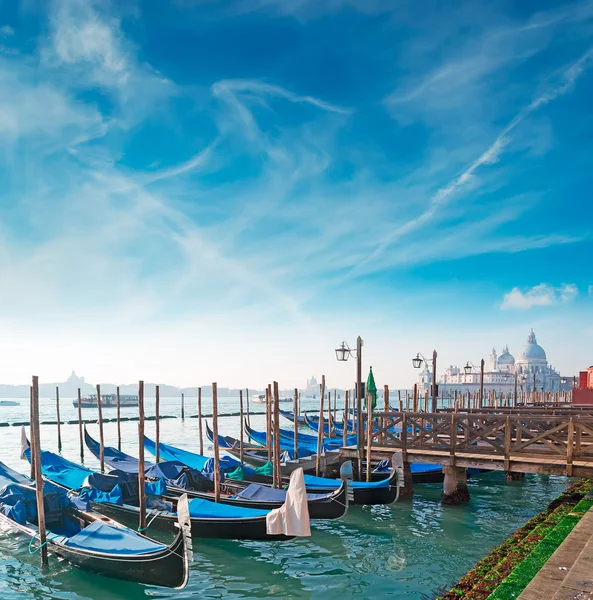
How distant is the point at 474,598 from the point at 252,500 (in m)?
5.93

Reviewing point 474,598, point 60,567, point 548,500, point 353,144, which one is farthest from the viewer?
point 548,500

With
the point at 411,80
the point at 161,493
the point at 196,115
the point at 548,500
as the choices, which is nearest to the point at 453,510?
the point at 548,500

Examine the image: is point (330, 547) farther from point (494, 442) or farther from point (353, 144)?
point (353, 144)

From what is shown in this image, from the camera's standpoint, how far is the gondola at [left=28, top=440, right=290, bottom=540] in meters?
9.26

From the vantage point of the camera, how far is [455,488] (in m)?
12.2

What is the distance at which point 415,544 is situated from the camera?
9648mm

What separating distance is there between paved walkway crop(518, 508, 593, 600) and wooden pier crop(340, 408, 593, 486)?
3.80 meters

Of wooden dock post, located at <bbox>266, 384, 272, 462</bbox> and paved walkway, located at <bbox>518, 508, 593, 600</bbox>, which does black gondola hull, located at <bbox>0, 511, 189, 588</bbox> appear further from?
wooden dock post, located at <bbox>266, 384, 272, 462</bbox>

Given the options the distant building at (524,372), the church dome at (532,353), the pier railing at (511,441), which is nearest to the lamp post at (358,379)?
the pier railing at (511,441)

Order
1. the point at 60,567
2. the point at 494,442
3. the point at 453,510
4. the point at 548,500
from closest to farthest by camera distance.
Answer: the point at 60,567
the point at 494,442
the point at 453,510
the point at 548,500

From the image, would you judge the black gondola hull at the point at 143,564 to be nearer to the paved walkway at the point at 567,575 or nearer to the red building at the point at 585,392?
the paved walkway at the point at 567,575

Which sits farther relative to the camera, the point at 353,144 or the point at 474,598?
the point at 353,144

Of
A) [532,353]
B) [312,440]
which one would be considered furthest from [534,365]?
[312,440]

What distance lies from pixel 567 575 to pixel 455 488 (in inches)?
287
